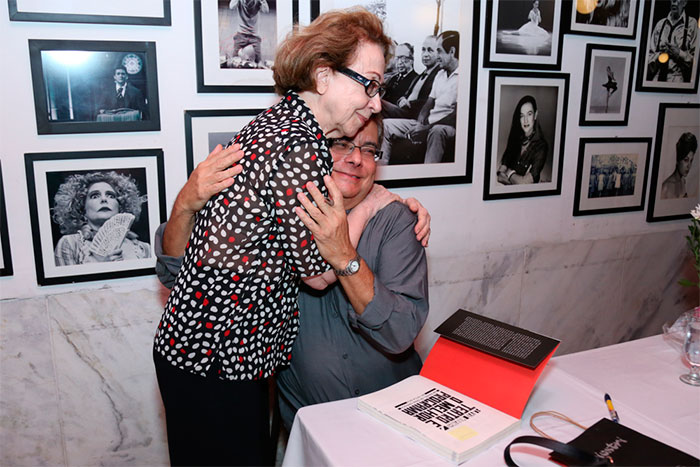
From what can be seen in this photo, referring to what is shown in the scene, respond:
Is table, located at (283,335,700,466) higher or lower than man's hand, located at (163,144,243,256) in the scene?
lower

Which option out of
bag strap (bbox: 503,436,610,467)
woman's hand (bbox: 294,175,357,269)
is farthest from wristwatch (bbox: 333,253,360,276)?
bag strap (bbox: 503,436,610,467)

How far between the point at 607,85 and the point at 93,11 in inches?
95.7

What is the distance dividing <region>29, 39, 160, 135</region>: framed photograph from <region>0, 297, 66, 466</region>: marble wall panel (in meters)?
0.65

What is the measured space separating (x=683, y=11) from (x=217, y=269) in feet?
9.68

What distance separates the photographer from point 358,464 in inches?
46.4

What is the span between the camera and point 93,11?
1836 millimetres

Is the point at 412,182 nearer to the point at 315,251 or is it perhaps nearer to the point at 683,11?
the point at 315,251

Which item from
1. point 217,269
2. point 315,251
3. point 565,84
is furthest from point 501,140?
point 217,269

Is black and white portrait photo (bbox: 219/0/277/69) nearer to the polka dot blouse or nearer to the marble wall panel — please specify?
the polka dot blouse

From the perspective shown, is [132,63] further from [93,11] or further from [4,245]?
[4,245]

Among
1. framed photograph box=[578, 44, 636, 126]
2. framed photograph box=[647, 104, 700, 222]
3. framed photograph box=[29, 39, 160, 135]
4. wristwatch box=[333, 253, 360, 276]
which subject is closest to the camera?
wristwatch box=[333, 253, 360, 276]

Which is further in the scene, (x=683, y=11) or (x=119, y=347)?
(x=683, y=11)

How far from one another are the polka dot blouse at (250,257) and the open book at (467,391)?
1.12 ft

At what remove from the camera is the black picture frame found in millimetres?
1850
